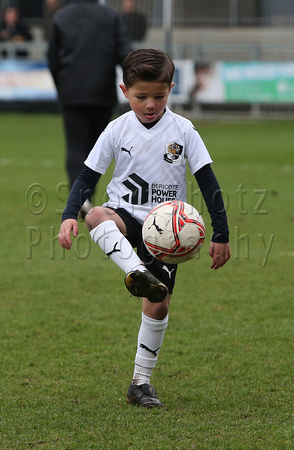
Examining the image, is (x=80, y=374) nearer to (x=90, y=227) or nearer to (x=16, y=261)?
(x=90, y=227)

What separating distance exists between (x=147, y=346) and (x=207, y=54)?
1868 cm

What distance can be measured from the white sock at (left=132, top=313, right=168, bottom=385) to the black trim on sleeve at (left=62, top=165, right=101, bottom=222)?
1.95 ft

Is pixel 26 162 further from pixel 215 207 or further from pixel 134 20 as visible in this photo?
pixel 215 207

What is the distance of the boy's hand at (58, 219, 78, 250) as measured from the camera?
3.38 metres

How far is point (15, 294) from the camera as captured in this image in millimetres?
5586

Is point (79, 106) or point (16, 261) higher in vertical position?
point (79, 106)

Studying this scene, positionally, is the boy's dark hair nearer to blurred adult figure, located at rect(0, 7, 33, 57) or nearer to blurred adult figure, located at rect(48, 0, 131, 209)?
blurred adult figure, located at rect(48, 0, 131, 209)

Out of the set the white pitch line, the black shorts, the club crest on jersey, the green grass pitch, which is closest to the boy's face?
the club crest on jersey

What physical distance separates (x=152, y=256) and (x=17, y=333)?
1447mm

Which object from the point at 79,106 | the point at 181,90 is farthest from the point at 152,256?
the point at 181,90

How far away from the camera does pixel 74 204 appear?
3545 mm

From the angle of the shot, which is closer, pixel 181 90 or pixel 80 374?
pixel 80 374

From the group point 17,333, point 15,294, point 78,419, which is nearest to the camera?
point 78,419

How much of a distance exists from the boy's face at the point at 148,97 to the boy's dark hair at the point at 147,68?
2 centimetres
